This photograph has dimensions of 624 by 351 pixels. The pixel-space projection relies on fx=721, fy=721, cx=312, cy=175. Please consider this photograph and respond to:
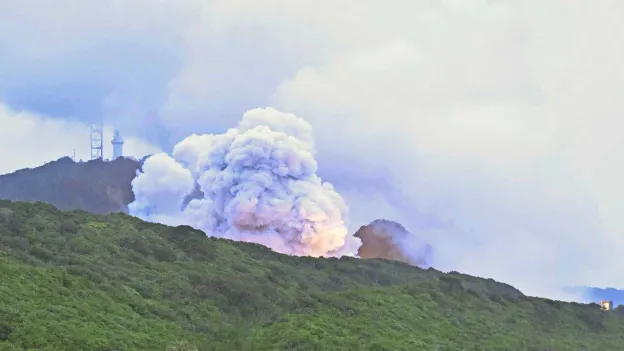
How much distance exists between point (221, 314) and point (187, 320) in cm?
438

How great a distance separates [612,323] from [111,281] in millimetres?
59688

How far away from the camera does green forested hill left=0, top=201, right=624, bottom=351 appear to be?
39938 millimetres

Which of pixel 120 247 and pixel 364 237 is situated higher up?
pixel 364 237

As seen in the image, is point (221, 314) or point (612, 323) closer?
point (221, 314)

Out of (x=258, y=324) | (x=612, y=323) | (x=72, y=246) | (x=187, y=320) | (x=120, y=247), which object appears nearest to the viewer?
(x=187, y=320)

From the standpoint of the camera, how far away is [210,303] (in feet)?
175

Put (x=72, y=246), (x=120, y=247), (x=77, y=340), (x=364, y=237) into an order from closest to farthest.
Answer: (x=77, y=340), (x=72, y=246), (x=120, y=247), (x=364, y=237)

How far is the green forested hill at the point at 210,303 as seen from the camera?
39938mm

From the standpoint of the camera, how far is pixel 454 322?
61.8 meters

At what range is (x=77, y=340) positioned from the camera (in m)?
36.0

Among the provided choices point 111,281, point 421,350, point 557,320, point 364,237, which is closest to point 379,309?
point 421,350

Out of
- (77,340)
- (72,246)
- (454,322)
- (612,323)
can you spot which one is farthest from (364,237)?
(77,340)

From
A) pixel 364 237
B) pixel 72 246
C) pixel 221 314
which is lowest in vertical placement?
pixel 221 314

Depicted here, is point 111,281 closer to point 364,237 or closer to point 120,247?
point 120,247
